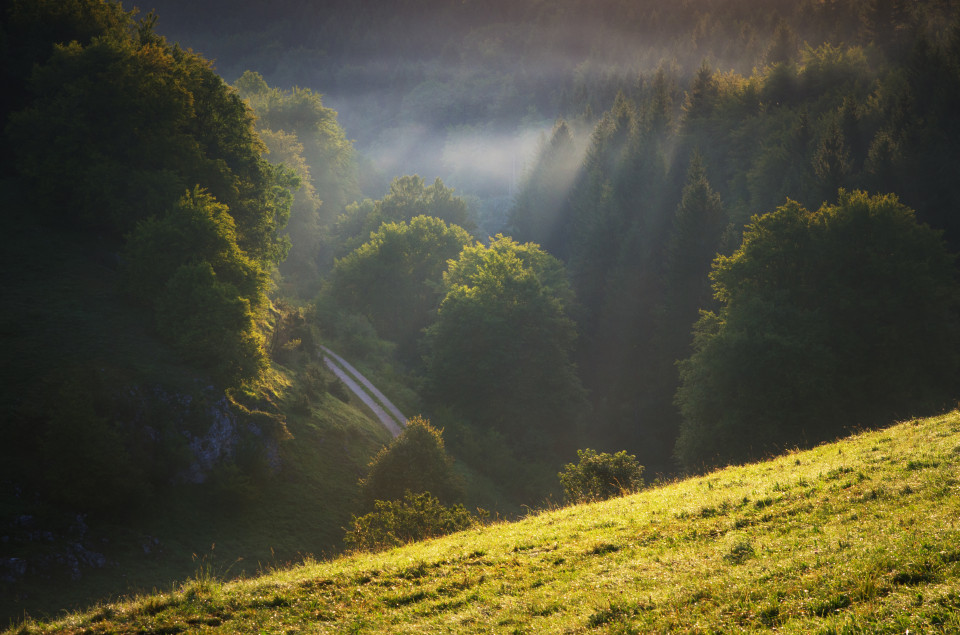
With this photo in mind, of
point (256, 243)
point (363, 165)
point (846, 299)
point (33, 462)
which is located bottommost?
point (33, 462)

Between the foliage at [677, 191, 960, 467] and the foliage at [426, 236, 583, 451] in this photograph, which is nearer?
the foliage at [677, 191, 960, 467]

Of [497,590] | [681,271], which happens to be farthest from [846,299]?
[497,590]

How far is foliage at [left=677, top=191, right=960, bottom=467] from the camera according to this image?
128 ft

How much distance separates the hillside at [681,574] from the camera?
8328 millimetres

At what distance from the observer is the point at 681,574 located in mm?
10562

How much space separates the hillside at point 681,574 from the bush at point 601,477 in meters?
10.2

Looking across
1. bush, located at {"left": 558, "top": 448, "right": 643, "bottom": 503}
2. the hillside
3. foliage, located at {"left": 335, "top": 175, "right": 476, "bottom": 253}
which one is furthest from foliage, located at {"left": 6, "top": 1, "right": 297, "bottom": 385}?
foliage, located at {"left": 335, "top": 175, "right": 476, "bottom": 253}

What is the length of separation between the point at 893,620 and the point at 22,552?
26.6m

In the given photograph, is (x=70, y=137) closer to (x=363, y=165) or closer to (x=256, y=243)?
(x=256, y=243)

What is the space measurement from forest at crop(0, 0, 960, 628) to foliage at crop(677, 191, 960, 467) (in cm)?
18

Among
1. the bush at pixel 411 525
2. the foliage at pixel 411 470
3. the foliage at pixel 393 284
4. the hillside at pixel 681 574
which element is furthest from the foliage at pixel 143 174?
the foliage at pixel 393 284

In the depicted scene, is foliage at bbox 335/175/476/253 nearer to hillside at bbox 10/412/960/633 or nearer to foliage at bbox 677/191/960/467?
Answer: foliage at bbox 677/191/960/467

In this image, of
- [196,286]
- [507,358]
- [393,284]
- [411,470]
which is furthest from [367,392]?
[393,284]

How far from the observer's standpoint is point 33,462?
78.2 ft
